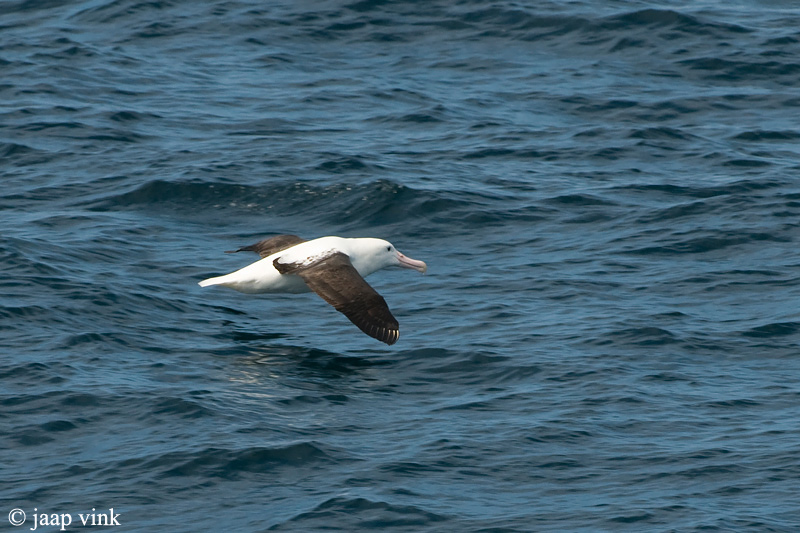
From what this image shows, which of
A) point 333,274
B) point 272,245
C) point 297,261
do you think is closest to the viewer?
point 333,274

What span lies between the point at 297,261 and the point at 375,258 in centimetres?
132

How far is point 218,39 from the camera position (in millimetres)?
31000

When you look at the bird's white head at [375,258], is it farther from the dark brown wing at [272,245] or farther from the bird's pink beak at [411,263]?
the dark brown wing at [272,245]

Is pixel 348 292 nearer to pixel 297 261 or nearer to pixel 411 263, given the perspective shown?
pixel 297 261

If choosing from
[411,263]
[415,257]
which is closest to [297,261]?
[411,263]

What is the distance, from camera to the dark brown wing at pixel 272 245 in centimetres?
1841

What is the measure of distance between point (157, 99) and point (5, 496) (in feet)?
53.8

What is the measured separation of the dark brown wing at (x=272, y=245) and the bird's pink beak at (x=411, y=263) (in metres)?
1.41

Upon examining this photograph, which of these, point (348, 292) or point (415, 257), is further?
point (415, 257)

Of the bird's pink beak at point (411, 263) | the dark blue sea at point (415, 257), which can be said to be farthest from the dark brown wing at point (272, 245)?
the bird's pink beak at point (411, 263)

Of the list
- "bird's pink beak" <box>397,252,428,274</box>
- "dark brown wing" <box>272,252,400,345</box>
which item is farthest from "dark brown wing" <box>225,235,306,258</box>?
"bird's pink beak" <box>397,252,428,274</box>

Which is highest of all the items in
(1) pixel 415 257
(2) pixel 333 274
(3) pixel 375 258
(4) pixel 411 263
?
(2) pixel 333 274

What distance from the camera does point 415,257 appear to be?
19.9m

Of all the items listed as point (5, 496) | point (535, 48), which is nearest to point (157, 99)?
point (535, 48)
